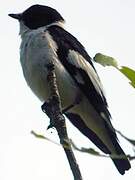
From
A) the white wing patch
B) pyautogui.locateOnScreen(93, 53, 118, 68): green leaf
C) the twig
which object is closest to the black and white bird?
the white wing patch

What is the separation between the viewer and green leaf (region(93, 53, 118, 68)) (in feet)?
4.98

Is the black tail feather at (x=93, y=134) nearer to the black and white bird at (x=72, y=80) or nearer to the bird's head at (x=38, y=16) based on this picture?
the black and white bird at (x=72, y=80)

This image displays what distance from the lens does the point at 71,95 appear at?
5.94 m

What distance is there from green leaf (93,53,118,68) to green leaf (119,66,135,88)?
2 cm

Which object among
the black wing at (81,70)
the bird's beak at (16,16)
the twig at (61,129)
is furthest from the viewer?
the bird's beak at (16,16)

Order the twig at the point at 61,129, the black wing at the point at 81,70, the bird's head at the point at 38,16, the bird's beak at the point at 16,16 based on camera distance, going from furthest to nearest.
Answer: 1. the bird's beak at the point at 16,16
2. the bird's head at the point at 38,16
3. the black wing at the point at 81,70
4. the twig at the point at 61,129

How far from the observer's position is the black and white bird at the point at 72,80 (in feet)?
18.6

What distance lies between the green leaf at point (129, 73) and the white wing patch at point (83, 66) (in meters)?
4.05

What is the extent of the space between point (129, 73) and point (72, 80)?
4.45 metres

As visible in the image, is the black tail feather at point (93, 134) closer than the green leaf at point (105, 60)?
No

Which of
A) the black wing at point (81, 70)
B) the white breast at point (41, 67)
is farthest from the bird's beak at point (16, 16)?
the white breast at point (41, 67)

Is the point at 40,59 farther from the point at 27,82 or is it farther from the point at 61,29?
the point at 61,29

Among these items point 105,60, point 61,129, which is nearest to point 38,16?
point 61,129

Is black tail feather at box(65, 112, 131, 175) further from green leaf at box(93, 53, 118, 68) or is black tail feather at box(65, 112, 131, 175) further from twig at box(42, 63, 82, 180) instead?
green leaf at box(93, 53, 118, 68)
